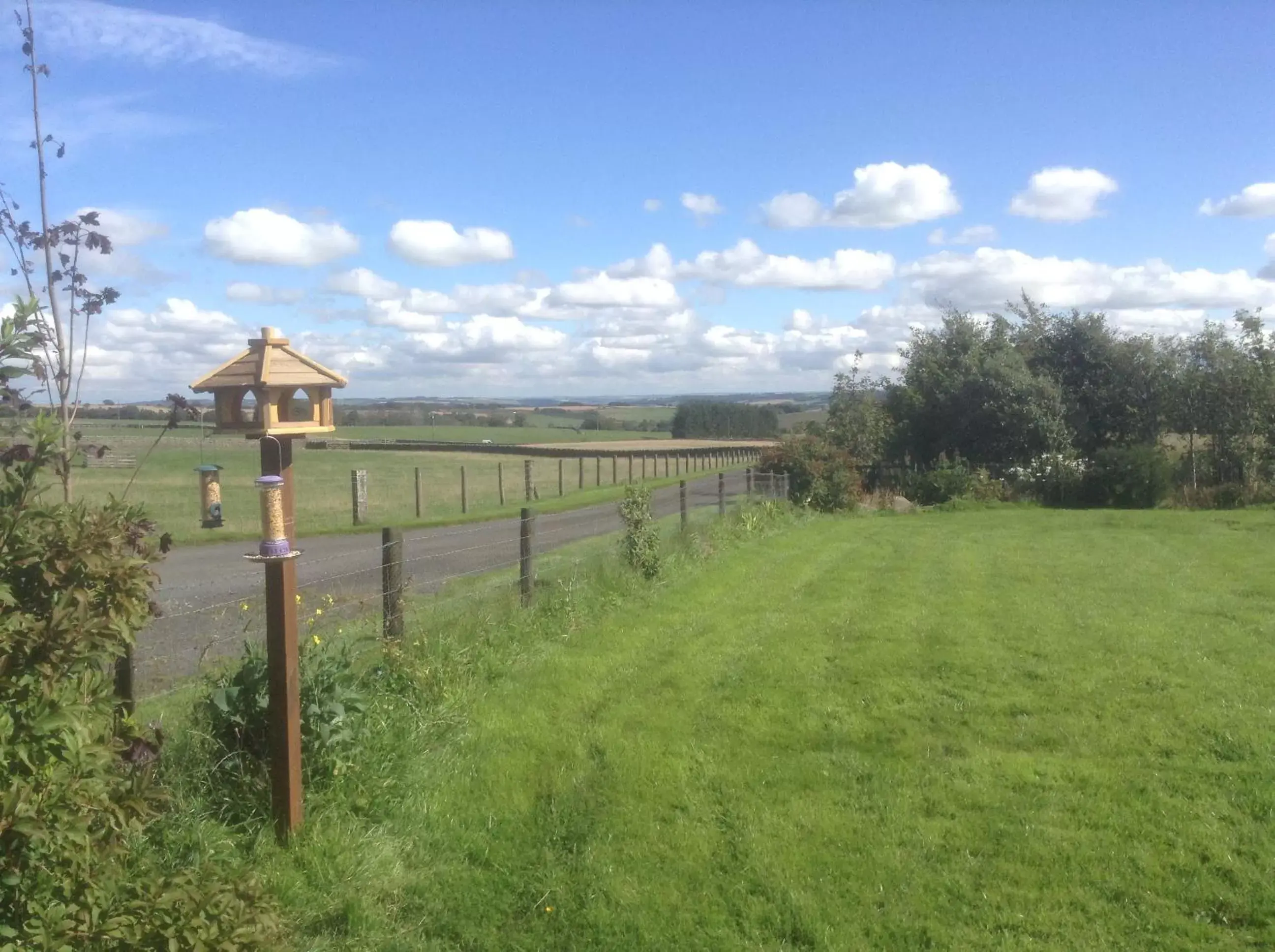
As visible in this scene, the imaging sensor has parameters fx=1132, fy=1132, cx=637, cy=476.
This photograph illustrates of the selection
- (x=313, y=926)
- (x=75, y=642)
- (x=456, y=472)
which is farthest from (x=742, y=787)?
(x=456, y=472)

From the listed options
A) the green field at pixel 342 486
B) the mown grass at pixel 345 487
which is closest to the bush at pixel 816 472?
the mown grass at pixel 345 487

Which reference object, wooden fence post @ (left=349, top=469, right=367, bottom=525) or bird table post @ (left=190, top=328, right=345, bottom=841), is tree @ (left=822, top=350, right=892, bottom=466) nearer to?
wooden fence post @ (left=349, top=469, right=367, bottom=525)

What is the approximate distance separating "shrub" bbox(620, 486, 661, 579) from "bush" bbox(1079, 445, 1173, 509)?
61.9ft

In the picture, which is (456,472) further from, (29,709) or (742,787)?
(29,709)

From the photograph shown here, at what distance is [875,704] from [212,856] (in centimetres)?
464

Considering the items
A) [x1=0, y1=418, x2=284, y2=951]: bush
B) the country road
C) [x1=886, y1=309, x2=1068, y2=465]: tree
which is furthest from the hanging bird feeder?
[x1=886, y1=309, x2=1068, y2=465]: tree

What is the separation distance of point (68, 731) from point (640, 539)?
390 inches

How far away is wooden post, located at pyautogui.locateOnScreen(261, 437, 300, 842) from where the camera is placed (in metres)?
5.37

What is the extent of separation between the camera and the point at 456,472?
→ 42156mm

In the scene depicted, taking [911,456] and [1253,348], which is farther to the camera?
[911,456]

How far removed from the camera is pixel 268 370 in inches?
207

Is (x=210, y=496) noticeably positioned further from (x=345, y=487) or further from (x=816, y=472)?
(x=345, y=487)

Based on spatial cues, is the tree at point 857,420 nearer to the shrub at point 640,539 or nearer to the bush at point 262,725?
the shrub at point 640,539

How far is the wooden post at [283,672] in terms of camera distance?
5.37 meters
